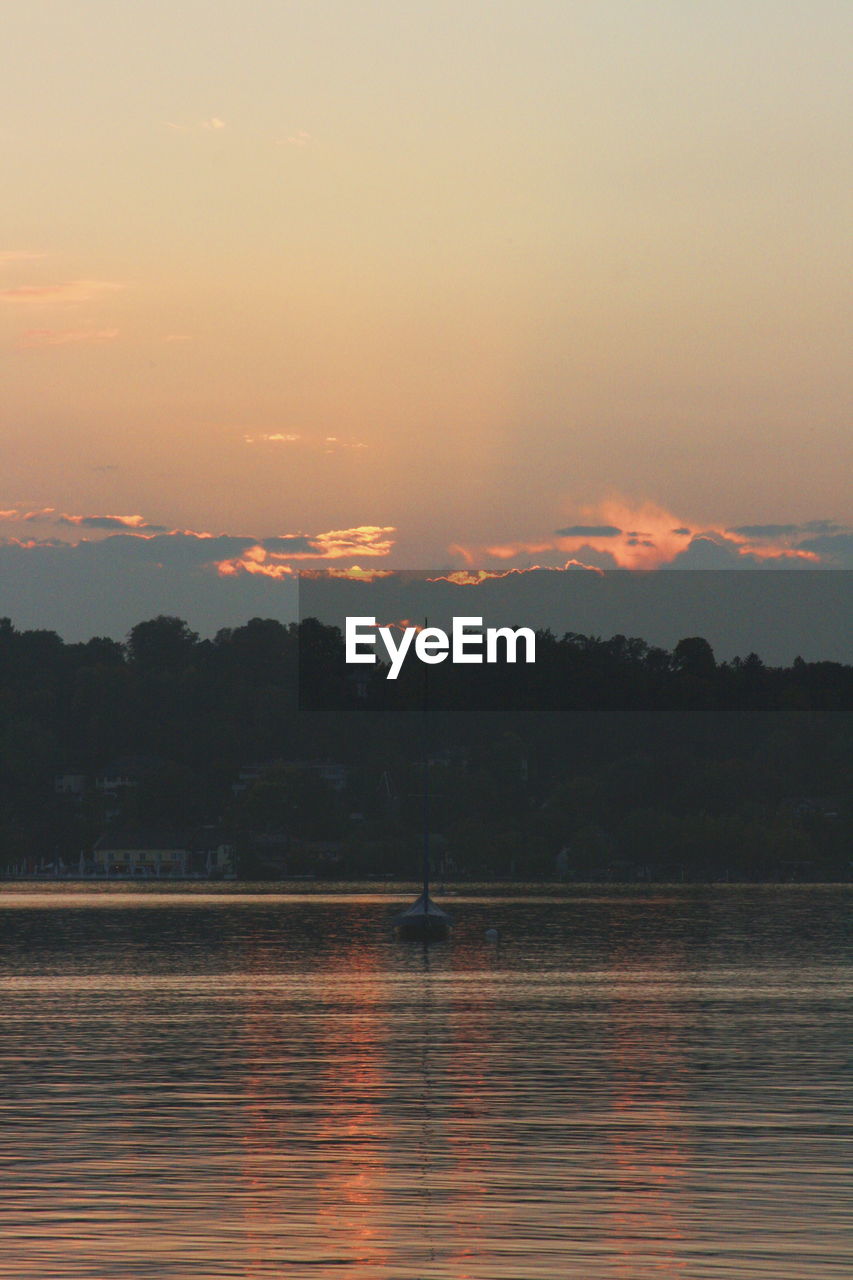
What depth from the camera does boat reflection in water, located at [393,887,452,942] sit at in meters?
158

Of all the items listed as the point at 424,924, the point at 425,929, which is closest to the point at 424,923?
the point at 424,924

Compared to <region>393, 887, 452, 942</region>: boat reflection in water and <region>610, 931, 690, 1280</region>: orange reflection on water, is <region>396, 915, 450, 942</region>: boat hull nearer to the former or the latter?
<region>393, 887, 452, 942</region>: boat reflection in water

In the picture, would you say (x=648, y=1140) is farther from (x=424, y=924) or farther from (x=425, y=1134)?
(x=424, y=924)

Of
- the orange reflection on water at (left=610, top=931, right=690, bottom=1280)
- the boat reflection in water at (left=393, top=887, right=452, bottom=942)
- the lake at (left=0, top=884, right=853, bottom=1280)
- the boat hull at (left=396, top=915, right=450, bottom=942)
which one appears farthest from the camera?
the boat reflection in water at (left=393, top=887, right=452, bottom=942)

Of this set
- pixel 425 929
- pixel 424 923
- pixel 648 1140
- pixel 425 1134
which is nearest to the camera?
pixel 648 1140

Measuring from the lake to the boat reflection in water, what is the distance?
50210 millimetres

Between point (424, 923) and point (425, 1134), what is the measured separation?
109594 millimetres

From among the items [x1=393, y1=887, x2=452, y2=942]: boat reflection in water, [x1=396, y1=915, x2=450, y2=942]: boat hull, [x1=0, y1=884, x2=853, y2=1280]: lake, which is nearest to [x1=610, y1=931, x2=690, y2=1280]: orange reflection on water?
[x1=0, y1=884, x2=853, y2=1280]: lake

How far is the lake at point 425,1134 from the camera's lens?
34.8 meters

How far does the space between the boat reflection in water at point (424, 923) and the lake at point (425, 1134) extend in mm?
50210

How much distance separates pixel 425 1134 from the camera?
49.4 meters

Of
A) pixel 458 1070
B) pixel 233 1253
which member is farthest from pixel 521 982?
pixel 233 1253

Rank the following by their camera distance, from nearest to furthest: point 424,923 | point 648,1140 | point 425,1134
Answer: point 648,1140 < point 425,1134 < point 424,923

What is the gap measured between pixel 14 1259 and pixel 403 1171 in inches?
482
